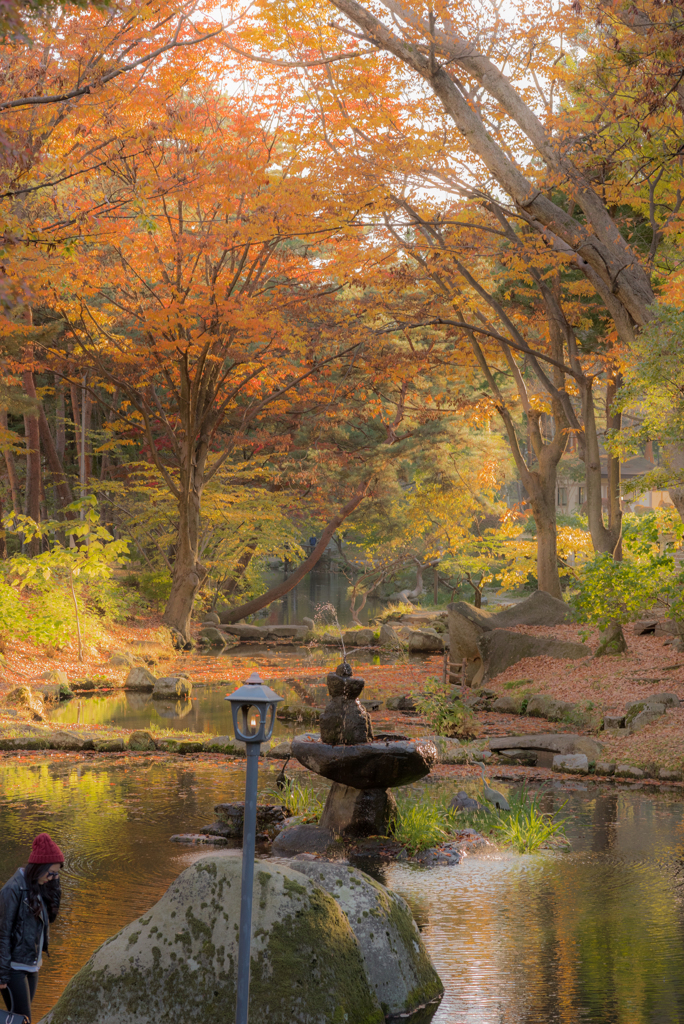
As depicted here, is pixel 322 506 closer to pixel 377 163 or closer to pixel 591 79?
pixel 377 163

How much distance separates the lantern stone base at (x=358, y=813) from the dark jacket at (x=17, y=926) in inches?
165

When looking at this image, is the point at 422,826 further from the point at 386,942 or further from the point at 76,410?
the point at 76,410

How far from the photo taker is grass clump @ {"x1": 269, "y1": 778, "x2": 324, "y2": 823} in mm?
8727

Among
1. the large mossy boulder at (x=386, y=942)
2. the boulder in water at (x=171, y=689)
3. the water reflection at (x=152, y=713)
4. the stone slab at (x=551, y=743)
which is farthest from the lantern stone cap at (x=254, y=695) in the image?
the boulder in water at (x=171, y=689)

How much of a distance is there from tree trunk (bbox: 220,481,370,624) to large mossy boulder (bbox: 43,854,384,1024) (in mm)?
23380

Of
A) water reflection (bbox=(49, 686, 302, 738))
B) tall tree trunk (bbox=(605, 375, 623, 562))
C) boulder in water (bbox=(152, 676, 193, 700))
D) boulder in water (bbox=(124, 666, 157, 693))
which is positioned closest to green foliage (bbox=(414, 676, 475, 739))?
water reflection (bbox=(49, 686, 302, 738))

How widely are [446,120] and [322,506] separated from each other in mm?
12895

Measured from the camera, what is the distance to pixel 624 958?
5.41 m

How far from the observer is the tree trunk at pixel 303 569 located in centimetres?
2781

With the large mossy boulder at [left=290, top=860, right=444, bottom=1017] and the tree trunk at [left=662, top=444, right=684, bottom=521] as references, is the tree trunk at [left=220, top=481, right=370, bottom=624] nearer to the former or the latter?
the tree trunk at [left=662, top=444, right=684, bottom=521]

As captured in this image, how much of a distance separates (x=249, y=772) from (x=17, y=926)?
4.84 ft

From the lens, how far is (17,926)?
4.12 metres

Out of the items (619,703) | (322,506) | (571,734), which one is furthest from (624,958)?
(322,506)

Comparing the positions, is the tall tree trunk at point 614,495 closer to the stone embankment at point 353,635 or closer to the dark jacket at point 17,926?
the stone embankment at point 353,635
